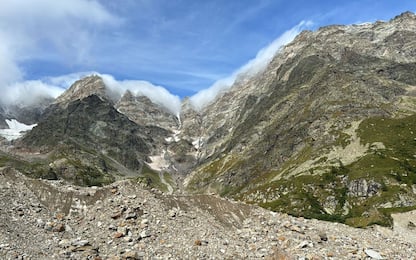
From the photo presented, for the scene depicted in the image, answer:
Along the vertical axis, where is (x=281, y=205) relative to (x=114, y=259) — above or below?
above

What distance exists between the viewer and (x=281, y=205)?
18938cm

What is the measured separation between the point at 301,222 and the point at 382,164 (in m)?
176

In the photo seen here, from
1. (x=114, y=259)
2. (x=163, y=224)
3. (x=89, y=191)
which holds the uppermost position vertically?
(x=89, y=191)

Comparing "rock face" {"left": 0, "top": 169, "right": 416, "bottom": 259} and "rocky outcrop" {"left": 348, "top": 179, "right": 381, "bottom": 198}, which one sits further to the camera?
"rocky outcrop" {"left": 348, "top": 179, "right": 381, "bottom": 198}

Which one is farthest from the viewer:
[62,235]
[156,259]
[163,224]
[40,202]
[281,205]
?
[281,205]

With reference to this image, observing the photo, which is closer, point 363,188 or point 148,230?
point 148,230

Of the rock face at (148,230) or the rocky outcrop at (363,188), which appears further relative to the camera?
the rocky outcrop at (363,188)

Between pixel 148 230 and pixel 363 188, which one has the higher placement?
pixel 363 188

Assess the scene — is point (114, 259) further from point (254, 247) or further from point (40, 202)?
point (40, 202)

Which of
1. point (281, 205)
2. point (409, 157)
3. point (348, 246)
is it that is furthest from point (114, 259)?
point (409, 157)

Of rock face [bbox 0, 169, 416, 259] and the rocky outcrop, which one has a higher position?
the rocky outcrop

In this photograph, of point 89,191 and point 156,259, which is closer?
point 156,259

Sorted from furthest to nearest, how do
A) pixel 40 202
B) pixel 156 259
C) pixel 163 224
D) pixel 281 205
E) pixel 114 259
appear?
pixel 281 205 → pixel 40 202 → pixel 163 224 → pixel 156 259 → pixel 114 259

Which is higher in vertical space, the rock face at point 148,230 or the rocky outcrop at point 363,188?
the rocky outcrop at point 363,188
